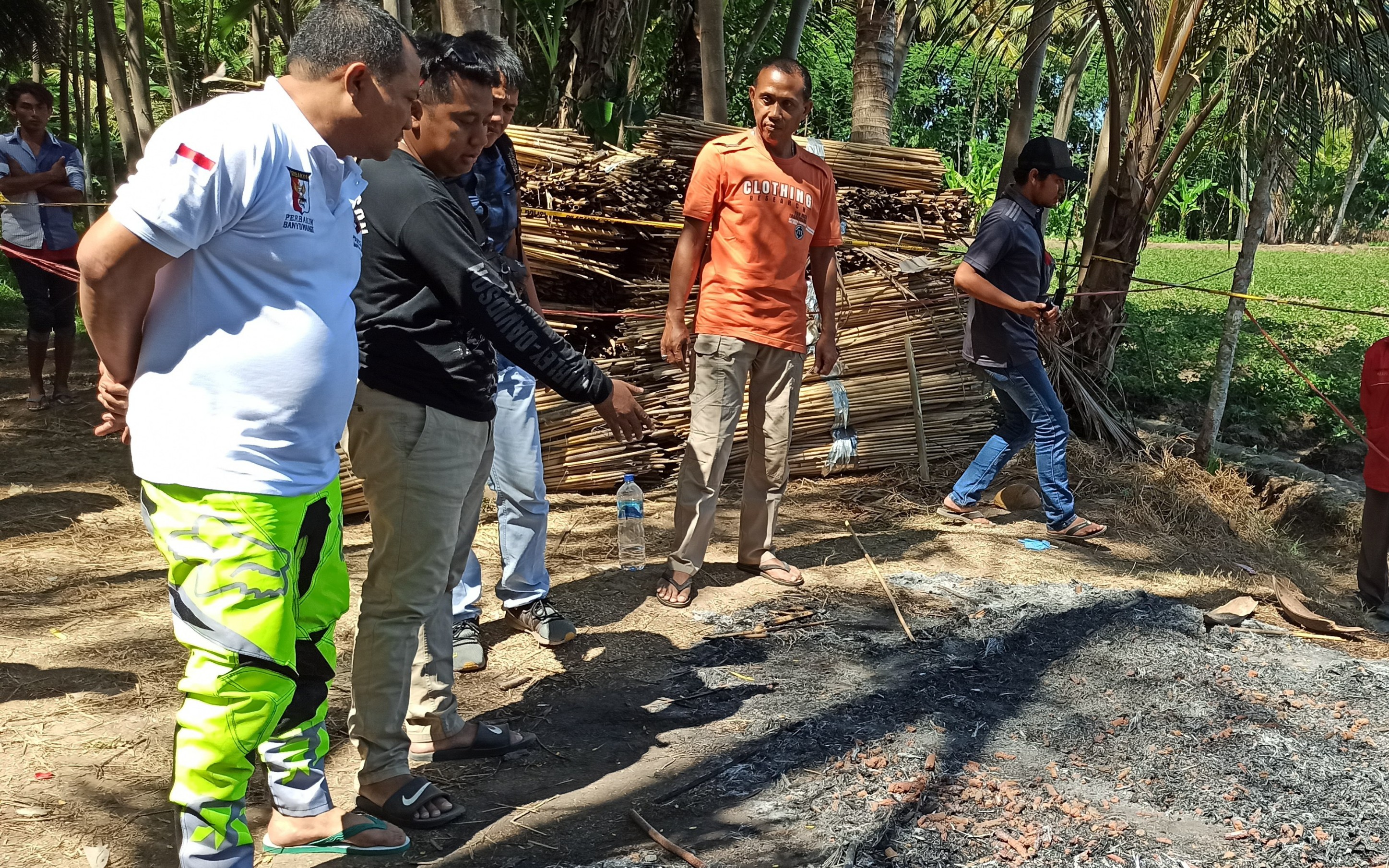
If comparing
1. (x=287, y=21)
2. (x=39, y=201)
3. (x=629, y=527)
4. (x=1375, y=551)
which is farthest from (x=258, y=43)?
(x=1375, y=551)

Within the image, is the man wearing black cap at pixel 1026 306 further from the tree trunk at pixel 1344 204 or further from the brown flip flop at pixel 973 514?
the tree trunk at pixel 1344 204

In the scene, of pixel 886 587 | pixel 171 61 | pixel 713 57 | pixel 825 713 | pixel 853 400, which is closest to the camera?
pixel 825 713

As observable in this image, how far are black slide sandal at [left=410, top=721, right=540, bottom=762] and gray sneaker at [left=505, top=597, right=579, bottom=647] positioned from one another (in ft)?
2.67

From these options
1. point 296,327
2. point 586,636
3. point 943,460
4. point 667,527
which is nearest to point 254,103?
point 296,327

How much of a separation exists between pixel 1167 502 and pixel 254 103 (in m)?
6.20

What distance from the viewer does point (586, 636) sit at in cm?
461

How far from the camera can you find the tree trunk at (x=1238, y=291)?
311 inches

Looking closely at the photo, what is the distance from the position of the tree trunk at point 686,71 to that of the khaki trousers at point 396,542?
9.18m

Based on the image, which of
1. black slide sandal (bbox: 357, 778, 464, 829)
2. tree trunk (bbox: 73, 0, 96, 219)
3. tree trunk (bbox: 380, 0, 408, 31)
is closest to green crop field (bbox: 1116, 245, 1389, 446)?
tree trunk (bbox: 380, 0, 408, 31)

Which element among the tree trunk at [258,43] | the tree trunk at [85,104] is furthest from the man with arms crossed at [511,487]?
→ the tree trunk at [258,43]

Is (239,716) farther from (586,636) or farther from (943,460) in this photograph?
(943,460)

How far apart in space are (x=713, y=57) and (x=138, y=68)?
4.98 meters

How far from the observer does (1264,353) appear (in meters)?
12.7

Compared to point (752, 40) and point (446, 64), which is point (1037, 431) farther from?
point (752, 40)
